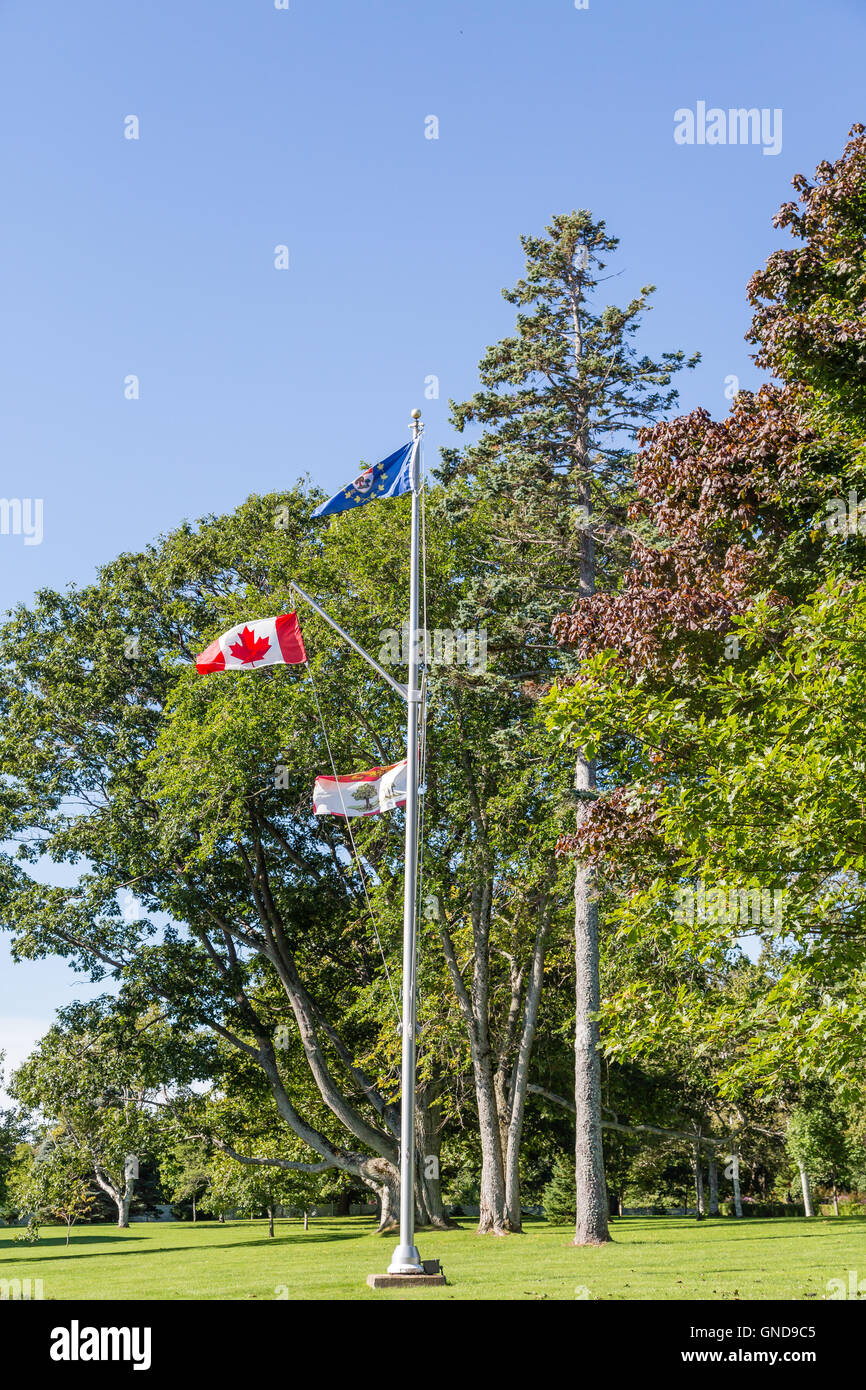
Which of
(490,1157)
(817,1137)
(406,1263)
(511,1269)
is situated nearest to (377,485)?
(406,1263)

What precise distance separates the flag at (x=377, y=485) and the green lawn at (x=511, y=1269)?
9589mm

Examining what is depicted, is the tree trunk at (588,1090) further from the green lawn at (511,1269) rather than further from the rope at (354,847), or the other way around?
the rope at (354,847)

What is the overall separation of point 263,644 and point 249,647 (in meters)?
0.24

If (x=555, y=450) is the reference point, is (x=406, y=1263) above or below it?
below

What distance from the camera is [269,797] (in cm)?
3072

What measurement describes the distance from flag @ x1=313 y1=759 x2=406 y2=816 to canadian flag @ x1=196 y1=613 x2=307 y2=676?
7.05ft

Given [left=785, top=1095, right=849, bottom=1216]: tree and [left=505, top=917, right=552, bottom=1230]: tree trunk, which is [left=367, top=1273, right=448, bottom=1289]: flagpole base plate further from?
[left=785, top=1095, right=849, bottom=1216]: tree

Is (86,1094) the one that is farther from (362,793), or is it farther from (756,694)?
(756,694)

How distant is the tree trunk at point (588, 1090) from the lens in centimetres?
2205

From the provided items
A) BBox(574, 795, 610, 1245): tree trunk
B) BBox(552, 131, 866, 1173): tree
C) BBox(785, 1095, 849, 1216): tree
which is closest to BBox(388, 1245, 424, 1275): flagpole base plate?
BBox(552, 131, 866, 1173): tree

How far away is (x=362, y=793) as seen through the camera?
18750mm

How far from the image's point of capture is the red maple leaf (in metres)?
16.9
